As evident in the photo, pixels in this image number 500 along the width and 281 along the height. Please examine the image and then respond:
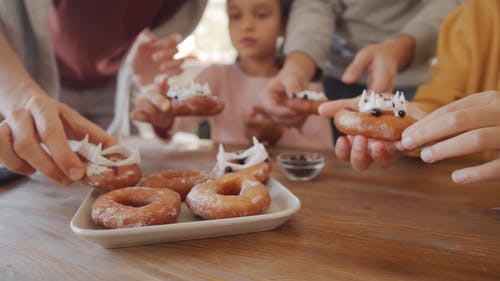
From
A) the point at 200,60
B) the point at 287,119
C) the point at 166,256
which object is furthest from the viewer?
the point at 200,60

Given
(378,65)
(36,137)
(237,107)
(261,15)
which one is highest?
(261,15)

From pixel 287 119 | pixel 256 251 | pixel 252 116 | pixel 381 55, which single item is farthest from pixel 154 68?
pixel 256 251

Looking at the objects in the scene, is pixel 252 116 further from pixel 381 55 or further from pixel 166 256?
pixel 166 256

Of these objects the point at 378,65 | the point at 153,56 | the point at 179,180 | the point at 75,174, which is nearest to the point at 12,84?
the point at 75,174

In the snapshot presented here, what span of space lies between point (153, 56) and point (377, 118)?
3.89 feet

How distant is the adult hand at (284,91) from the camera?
4.82ft

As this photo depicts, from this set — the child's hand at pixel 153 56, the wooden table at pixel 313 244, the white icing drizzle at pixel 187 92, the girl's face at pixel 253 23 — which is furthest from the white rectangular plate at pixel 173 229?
the girl's face at pixel 253 23

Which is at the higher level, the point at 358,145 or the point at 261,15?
the point at 261,15

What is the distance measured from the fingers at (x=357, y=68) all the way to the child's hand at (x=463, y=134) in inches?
20.4

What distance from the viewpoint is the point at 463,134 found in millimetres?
692

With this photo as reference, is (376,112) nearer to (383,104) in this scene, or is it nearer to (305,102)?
(383,104)

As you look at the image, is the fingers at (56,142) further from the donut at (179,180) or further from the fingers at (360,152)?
the fingers at (360,152)

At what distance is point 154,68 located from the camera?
6.15 ft

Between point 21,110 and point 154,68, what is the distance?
1038 millimetres
